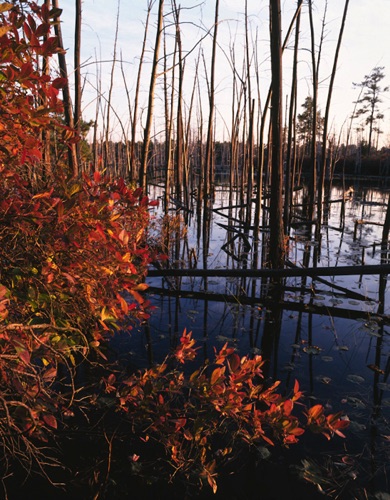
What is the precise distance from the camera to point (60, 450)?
192 cm

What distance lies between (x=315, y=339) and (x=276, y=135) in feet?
7.35

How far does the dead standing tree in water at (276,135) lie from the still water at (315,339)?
2.26 feet

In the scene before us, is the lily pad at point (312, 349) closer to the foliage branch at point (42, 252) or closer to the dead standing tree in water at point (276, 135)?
A: the dead standing tree in water at point (276, 135)

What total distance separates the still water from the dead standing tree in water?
689 mm

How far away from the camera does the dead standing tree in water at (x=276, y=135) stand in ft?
13.1

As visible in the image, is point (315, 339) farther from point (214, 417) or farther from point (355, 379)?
point (214, 417)

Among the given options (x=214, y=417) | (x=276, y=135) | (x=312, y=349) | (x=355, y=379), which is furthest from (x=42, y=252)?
(x=276, y=135)

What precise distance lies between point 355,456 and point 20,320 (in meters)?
Result: 1.80

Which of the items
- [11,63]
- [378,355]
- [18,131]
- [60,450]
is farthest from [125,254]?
[378,355]

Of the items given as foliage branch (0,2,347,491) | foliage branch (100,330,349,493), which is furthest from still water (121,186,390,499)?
foliage branch (0,2,347,491)

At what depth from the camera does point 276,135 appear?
4.25 meters

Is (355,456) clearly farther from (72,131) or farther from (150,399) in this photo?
(72,131)

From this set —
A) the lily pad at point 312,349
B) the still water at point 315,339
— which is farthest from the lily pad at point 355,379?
the lily pad at point 312,349

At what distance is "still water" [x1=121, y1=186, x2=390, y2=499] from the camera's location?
199 centimetres
